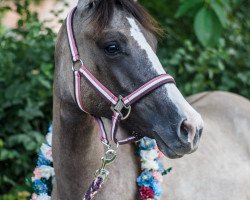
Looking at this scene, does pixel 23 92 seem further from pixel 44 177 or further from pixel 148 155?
pixel 148 155

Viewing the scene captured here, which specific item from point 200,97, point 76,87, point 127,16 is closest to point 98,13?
point 127,16

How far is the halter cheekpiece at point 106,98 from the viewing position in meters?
2.63

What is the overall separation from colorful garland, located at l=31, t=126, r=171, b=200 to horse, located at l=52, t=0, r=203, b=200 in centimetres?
7

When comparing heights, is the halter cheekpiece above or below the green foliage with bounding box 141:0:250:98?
above

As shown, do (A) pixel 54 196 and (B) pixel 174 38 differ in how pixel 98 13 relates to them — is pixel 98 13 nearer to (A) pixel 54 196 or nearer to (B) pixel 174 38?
(A) pixel 54 196

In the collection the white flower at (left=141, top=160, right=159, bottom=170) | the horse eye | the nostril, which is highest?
the horse eye

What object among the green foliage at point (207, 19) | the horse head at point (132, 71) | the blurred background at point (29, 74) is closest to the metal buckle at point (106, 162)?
the horse head at point (132, 71)

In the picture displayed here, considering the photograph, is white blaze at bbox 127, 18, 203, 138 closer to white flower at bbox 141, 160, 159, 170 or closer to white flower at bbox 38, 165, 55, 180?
white flower at bbox 141, 160, 159, 170

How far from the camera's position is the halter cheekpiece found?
2627 millimetres

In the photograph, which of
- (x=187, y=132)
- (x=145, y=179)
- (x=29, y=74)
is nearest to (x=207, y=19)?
(x=29, y=74)

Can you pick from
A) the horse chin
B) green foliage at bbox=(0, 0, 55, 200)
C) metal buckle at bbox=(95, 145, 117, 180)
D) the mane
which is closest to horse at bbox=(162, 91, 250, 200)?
metal buckle at bbox=(95, 145, 117, 180)

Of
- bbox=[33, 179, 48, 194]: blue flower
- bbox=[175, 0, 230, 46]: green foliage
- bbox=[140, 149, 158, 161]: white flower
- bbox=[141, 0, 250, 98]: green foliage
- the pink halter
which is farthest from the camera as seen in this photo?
bbox=[141, 0, 250, 98]: green foliage

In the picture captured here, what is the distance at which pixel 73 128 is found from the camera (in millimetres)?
2910

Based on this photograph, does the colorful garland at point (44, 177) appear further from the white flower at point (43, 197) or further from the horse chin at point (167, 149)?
the horse chin at point (167, 149)
